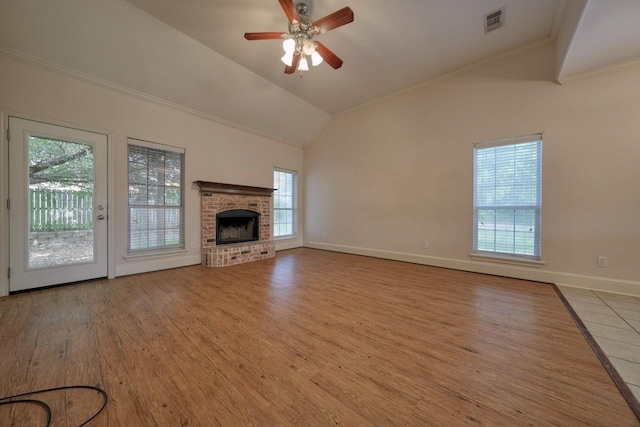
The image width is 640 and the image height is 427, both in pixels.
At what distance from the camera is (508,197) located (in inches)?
142

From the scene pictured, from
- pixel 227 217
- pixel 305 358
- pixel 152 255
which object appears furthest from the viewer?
pixel 227 217

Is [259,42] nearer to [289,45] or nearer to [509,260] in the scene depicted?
[289,45]

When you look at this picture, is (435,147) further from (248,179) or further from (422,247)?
(248,179)

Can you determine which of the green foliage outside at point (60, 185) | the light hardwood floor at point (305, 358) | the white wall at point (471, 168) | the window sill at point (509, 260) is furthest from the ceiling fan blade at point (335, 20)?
the window sill at point (509, 260)

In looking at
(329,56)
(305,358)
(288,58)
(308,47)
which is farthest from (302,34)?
(305,358)

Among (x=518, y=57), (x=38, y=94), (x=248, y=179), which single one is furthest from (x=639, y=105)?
(x=38, y=94)

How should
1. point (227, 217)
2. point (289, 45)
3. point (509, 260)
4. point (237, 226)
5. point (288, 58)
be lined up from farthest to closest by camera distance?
1. point (237, 226)
2. point (227, 217)
3. point (509, 260)
4. point (288, 58)
5. point (289, 45)

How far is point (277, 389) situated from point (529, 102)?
185 inches

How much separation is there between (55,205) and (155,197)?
1138 millimetres

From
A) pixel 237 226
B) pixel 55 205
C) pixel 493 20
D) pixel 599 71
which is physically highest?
pixel 493 20

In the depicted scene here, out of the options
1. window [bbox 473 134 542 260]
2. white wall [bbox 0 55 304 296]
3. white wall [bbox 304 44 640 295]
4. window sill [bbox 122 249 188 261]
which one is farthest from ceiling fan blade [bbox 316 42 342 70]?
window sill [bbox 122 249 188 261]

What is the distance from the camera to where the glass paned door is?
2.81 metres

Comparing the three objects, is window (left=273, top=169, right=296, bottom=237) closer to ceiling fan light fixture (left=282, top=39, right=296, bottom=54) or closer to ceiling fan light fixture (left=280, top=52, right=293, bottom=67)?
ceiling fan light fixture (left=280, top=52, right=293, bottom=67)

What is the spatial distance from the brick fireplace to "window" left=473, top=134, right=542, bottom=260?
406cm
